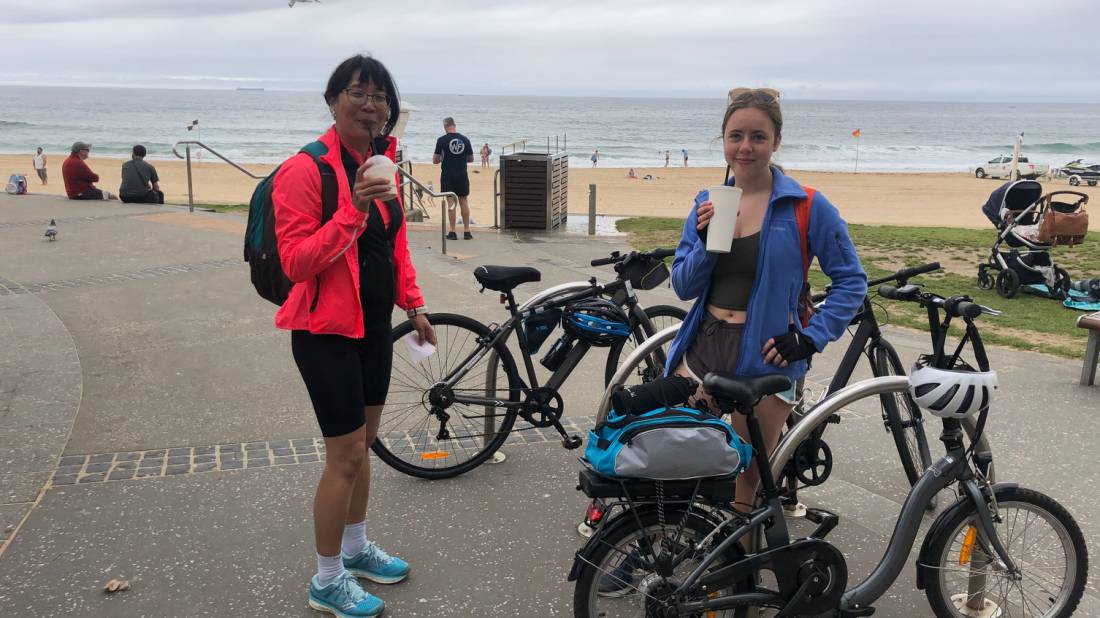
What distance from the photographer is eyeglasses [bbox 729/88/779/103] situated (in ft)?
9.00

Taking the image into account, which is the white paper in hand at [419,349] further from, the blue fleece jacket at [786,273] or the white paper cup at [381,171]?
the blue fleece jacket at [786,273]

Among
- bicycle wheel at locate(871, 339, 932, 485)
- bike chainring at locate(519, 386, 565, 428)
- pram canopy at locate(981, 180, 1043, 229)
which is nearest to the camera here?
bicycle wheel at locate(871, 339, 932, 485)

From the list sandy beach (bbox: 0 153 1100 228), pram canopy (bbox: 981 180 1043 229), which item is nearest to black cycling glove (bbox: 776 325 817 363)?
pram canopy (bbox: 981 180 1043 229)

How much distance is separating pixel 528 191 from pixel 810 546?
444 inches

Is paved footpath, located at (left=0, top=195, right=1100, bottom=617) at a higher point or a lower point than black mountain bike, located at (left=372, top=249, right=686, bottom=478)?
lower

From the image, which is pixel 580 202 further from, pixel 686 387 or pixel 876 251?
pixel 686 387

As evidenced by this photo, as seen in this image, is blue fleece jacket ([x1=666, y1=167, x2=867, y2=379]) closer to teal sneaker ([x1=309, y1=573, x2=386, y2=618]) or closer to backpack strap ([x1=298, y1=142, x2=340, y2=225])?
backpack strap ([x1=298, y1=142, x2=340, y2=225])

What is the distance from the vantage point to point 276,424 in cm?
488

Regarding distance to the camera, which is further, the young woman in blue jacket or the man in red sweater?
the man in red sweater

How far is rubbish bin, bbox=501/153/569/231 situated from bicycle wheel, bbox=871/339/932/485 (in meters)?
9.89

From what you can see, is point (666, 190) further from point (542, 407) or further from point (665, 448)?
point (665, 448)

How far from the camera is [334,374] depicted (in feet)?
9.07

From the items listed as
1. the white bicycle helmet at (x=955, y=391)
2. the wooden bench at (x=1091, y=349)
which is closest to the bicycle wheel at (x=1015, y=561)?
the white bicycle helmet at (x=955, y=391)

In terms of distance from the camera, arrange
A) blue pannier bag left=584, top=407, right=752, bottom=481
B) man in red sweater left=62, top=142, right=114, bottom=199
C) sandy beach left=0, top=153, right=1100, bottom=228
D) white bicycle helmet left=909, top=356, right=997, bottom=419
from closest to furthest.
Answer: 1. blue pannier bag left=584, top=407, right=752, bottom=481
2. white bicycle helmet left=909, top=356, right=997, bottom=419
3. man in red sweater left=62, top=142, right=114, bottom=199
4. sandy beach left=0, top=153, right=1100, bottom=228
